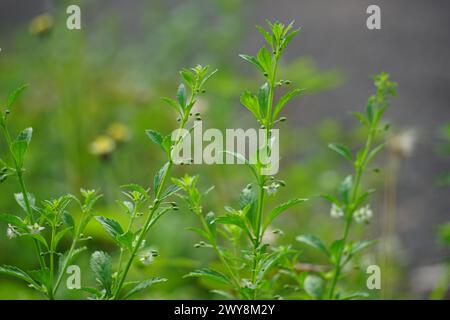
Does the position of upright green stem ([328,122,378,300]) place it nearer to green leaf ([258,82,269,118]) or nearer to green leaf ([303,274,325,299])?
green leaf ([303,274,325,299])

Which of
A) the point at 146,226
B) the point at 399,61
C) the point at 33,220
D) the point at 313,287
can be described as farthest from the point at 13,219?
the point at 399,61

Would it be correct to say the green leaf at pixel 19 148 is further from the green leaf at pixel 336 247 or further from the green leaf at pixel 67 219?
the green leaf at pixel 336 247

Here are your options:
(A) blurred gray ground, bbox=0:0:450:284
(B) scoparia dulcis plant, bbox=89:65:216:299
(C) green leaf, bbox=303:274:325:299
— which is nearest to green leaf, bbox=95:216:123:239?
(B) scoparia dulcis plant, bbox=89:65:216:299

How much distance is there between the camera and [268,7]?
9.24ft

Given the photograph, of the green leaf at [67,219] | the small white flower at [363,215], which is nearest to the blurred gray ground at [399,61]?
the small white flower at [363,215]

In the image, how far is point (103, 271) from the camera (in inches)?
25.7

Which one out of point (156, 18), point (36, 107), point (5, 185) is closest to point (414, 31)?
point (156, 18)

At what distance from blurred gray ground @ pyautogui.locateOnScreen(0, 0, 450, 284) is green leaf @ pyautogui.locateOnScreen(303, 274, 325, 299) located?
769 mm

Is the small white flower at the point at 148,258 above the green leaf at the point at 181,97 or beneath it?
beneath

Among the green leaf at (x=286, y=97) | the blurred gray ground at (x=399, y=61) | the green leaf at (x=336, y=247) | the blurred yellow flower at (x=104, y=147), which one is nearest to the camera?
the green leaf at (x=286, y=97)

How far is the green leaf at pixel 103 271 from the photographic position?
2.14 ft

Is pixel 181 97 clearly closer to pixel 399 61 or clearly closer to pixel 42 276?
pixel 42 276

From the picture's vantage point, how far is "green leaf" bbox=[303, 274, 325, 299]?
29.7 inches

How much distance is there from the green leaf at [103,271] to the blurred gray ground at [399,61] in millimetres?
994
